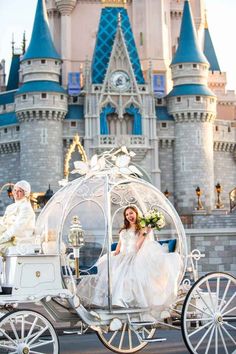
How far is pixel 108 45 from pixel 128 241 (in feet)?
119

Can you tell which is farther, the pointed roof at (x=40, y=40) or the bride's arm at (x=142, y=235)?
the pointed roof at (x=40, y=40)

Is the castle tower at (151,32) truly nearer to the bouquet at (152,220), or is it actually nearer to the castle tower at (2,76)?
the castle tower at (2,76)

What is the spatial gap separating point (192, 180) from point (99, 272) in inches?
1286

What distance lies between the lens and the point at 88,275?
6641 mm

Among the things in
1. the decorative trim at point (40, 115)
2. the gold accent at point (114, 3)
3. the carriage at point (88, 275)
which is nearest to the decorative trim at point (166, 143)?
the decorative trim at point (40, 115)

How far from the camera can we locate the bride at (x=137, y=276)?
21.1 feet

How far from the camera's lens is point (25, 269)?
5902 mm

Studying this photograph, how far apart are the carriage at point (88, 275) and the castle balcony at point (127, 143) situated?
1228 inches

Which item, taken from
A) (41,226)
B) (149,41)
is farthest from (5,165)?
(41,226)

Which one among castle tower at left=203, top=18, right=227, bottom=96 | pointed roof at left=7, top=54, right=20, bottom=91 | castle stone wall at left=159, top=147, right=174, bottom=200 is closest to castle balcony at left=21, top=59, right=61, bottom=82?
castle stone wall at left=159, top=147, right=174, bottom=200

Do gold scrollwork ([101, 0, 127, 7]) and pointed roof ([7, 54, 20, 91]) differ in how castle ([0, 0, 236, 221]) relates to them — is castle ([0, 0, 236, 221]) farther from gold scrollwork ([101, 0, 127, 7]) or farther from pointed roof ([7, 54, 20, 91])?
pointed roof ([7, 54, 20, 91])

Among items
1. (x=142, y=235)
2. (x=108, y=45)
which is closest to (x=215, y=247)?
(x=142, y=235)

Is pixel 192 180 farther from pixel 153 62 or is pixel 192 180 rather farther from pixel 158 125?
pixel 153 62

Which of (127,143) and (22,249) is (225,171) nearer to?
(127,143)
